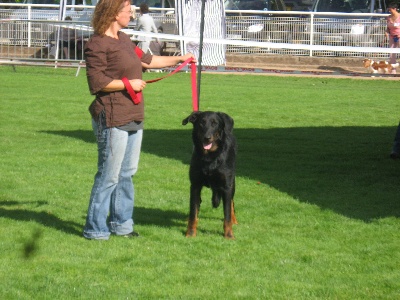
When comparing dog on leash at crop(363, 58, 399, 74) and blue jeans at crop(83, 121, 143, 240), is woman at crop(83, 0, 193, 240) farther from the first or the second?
dog on leash at crop(363, 58, 399, 74)

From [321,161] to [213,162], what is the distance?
5.03m

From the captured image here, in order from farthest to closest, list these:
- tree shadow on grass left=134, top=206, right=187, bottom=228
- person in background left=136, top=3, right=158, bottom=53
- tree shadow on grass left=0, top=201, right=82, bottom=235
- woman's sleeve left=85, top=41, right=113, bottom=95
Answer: person in background left=136, top=3, right=158, bottom=53
tree shadow on grass left=134, top=206, right=187, bottom=228
tree shadow on grass left=0, top=201, right=82, bottom=235
woman's sleeve left=85, top=41, right=113, bottom=95

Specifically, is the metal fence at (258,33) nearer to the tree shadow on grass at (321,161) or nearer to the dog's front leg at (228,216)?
the tree shadow on grass at (321,161)

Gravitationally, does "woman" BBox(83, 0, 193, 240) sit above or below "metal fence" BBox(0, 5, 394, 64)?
below

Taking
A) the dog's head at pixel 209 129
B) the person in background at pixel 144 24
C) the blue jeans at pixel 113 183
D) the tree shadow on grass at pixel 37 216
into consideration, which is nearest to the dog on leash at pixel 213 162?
the dog's head at pixel 209 129

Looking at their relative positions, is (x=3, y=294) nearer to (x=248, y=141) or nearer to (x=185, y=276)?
(x=185, y=276)

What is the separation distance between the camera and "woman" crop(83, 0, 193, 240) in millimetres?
6922

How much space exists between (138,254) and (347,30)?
21.7 m

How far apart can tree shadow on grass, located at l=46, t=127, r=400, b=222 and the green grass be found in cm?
2

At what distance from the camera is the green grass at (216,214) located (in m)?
6.26

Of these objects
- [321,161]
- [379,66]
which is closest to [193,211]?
[321,161]

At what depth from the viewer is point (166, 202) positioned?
9.25 metres

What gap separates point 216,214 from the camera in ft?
28.9

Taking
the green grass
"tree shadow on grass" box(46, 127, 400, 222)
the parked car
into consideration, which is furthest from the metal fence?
"tree shadow on grass" box(46, 127, 400, 222)
